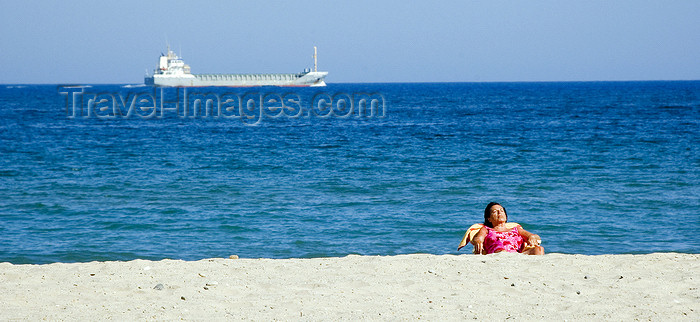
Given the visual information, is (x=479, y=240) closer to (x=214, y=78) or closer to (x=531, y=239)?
(x=531, y=239)

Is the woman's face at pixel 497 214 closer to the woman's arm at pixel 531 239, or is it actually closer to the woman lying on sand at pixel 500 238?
the woman lying on sand at pixel 500 238

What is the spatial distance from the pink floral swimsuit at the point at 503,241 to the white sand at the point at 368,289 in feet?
1.34

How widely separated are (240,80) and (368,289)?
419 feet

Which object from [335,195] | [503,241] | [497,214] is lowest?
[335,195]

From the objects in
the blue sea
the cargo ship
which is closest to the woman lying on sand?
the blue sea

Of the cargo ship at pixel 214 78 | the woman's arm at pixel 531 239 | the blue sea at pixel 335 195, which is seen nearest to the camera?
the woman's arm at pixel 531 239

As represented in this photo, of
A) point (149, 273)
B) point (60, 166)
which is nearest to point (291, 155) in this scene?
point (60, 166)

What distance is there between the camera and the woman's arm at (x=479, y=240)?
755 cm

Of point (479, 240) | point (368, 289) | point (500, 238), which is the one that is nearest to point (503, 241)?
point (500, 238)

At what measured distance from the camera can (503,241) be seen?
7660 mm

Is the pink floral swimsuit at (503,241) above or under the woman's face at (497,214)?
under

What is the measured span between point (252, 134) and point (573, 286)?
1056 inches

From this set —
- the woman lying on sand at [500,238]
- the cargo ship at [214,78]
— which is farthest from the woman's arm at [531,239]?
the cargo ship at [214,78]

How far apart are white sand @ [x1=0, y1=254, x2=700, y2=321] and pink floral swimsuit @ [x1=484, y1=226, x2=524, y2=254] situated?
16.1 inches
